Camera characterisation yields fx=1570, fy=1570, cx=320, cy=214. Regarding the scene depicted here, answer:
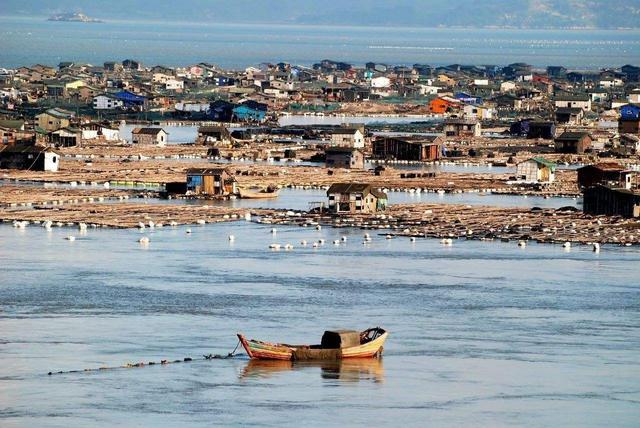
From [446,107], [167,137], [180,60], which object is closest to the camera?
[167,137]

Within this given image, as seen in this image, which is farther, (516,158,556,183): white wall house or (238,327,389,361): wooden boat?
(516,158,556,183): white wall house

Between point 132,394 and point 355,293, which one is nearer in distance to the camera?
point 132,394

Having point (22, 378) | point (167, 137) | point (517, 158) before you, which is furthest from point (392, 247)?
point (167, 137)

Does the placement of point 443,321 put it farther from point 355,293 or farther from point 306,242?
point 306,242

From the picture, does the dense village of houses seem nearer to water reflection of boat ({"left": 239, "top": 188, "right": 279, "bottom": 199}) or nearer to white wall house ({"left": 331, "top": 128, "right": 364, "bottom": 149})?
white wall house ({"left": 331, "top": 128, "right": 364, "bottom": 149})

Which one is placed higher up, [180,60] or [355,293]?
[180,60]

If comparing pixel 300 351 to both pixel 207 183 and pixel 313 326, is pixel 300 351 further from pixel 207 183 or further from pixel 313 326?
pixel 207 183

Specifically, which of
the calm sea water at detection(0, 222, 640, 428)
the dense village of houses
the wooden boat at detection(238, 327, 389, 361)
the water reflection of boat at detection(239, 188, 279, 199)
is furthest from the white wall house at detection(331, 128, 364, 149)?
the wooden boat at detection(238, 327, 389, 361)
